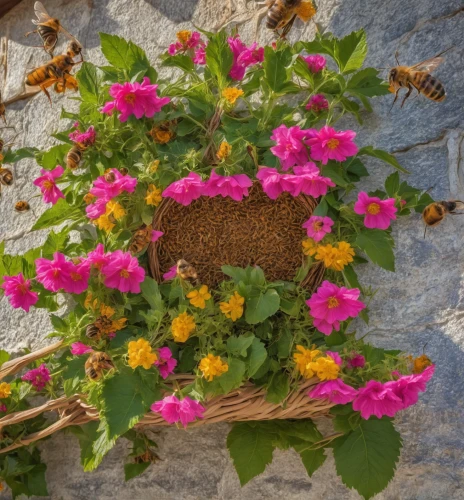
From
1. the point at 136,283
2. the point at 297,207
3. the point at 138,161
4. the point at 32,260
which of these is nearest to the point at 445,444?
the point at 297,207

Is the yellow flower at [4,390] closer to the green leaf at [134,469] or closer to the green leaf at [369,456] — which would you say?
the green leaf at [134,469]

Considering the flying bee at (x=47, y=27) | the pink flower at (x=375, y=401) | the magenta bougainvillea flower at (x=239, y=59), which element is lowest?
the pink flower at (x=375, y=401)

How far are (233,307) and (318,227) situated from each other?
0.29m

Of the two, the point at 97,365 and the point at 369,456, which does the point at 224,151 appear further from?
the point at 369,456

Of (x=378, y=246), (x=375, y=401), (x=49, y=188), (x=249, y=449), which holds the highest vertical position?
(x=49, y=188)

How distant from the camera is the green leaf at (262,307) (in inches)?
69.2

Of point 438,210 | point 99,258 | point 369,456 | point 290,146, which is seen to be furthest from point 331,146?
point 369,456

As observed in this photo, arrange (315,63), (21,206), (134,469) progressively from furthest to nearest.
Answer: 1. (21,206)
2. (134,469)
3. (315,63)

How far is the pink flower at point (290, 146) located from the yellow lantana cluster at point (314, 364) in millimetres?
454

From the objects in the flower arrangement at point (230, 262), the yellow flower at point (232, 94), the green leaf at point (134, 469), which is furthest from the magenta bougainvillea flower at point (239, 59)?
the green leaf at point (134, 469)

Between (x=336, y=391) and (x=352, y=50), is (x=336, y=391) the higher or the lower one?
the lower one

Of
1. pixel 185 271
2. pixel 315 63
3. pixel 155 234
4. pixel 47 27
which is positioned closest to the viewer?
pixel 185 271

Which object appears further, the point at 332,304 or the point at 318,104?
the point at 318,104

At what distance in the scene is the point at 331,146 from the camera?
5.78 feet
